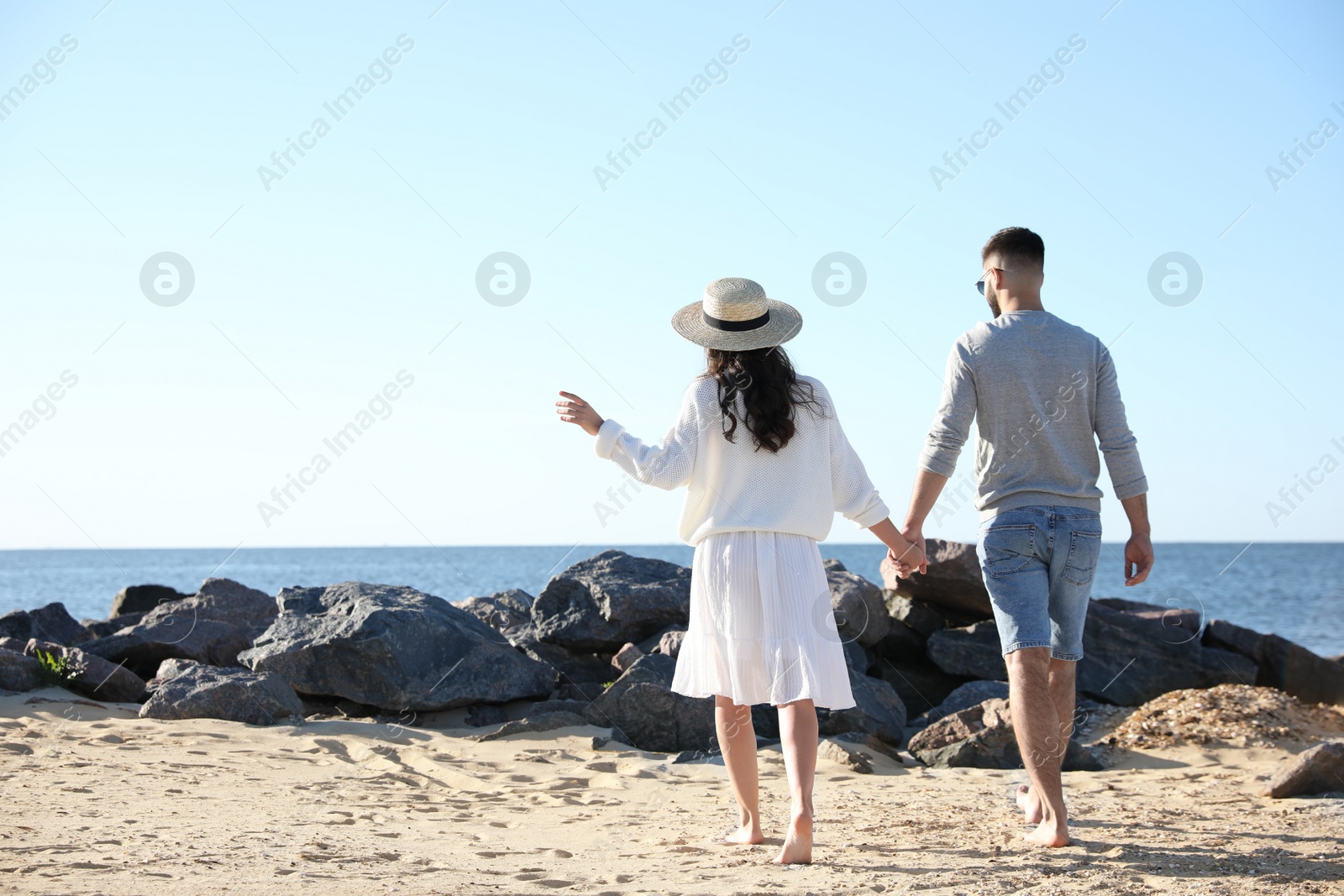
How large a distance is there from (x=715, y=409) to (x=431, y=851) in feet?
5.69

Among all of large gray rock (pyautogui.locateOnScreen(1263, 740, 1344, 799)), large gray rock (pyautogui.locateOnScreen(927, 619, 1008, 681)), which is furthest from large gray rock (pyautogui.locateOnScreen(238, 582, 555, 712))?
large gray rock (pyautogui.locateOnScreen(1263, 740, 1344, 799))

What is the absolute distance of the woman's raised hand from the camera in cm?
374

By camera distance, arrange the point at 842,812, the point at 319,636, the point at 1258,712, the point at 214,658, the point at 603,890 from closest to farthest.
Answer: the point at 603,890 < the point at 842,812 < the point at 1258,712 < the point at 319,636 < the point at 214,658

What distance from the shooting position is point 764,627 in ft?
11.8

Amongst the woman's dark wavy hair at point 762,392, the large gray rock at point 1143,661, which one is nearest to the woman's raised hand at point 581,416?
the woman's dark wavy hair at point 762,392

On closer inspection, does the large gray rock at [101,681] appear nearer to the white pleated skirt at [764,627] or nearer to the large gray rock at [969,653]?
the white pleated skirt at [764,627]

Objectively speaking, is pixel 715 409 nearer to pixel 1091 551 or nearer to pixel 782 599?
pixel 782 599

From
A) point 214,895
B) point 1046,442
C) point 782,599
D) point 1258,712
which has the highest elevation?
point 1046,442

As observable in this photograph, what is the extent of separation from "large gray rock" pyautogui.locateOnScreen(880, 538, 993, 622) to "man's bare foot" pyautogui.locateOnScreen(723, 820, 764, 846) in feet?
15.6

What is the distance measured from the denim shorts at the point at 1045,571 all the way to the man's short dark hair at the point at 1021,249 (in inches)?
34.8

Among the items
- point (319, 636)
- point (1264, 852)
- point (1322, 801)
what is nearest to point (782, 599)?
point (1264, 852)

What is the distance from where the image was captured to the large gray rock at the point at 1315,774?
4.42m

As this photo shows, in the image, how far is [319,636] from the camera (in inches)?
249

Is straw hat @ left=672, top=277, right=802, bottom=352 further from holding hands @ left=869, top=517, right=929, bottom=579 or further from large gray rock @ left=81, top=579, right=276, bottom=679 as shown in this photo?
large gray rock @ left=81, top=579, right=276, bottom=679
